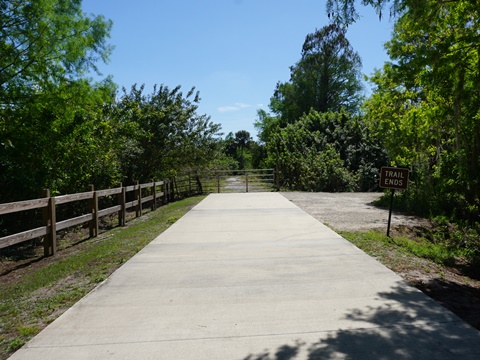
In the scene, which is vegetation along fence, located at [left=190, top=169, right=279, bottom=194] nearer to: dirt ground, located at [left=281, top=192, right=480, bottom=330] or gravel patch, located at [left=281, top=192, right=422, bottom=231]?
gravel patch, located at [left=281, top=192, right=422, bottom=231]

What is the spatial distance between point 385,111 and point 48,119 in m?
12.7

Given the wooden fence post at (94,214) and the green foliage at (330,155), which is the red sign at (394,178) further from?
the green foliage at (330,155)

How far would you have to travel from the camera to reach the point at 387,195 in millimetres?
17000

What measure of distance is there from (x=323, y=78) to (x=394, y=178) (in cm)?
4621

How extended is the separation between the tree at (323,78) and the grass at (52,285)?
42965mm

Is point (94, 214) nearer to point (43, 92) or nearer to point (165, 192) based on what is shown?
point (43, 92)

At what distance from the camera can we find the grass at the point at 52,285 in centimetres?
427

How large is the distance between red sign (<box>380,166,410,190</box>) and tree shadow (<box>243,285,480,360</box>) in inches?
180

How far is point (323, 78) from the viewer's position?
52.4 metres

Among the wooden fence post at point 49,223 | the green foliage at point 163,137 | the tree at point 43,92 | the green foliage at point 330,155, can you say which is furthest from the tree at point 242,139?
the wooden fence post at point 49,223

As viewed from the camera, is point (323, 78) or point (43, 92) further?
point (323, 78)

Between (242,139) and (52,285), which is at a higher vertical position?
(242,139)

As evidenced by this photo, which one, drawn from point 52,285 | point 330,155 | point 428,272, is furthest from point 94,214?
point 330,155

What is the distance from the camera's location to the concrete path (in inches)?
143
